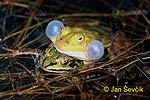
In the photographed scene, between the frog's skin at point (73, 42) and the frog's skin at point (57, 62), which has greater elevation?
the frog's skin at point (73, 42)

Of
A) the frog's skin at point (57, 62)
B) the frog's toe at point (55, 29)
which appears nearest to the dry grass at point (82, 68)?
the frog's skin at point (57, 62)

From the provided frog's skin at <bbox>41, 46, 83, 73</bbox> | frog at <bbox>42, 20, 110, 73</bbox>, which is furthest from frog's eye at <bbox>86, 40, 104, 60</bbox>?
frog's skin at <bbox>41, 46, 83, 73</bbox>

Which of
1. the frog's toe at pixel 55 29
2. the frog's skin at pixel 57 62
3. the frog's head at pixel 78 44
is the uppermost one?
the frog's toe at pixel 55 29

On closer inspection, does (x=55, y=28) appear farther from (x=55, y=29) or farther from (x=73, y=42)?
(x=73, y=42)

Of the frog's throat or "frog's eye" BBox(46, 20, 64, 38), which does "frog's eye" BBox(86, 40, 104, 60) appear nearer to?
the frog's throat

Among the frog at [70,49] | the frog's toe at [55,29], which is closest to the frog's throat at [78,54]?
the frog at [70,49]

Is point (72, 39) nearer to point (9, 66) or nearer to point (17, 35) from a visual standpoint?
point (9, 66)

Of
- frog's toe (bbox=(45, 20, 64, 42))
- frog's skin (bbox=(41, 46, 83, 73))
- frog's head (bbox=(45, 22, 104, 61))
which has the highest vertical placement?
frog's toe (bbox=(45, 20, 64, 42))

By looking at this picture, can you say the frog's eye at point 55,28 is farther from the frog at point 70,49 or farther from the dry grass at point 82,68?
the dry grass at point 82,68
